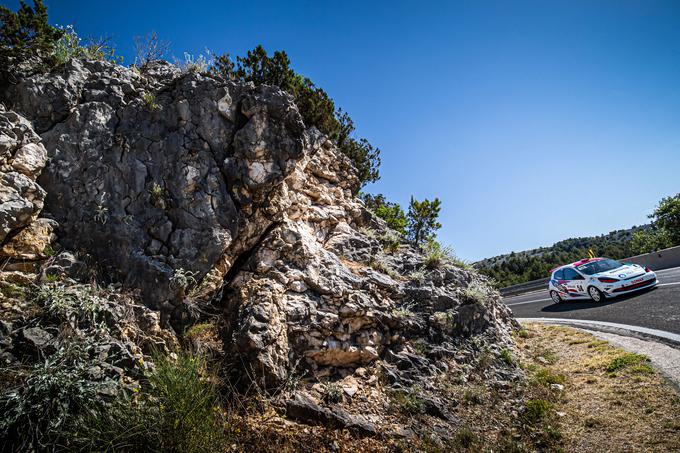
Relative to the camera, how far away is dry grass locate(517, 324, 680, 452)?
13.4 feet

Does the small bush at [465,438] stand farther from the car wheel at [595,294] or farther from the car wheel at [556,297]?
the car wheel at [556,297]

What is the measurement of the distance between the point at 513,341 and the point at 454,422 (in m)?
4.05

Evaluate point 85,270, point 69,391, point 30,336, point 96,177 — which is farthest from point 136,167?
point 69,391

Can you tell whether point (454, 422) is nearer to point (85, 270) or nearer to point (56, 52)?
point (85, 270)

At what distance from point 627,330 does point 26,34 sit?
14882 millimetres

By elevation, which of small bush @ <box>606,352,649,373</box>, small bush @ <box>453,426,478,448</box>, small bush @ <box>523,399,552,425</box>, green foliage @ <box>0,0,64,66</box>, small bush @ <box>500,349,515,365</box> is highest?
green foliage @ <box>0,0,64,66</box>

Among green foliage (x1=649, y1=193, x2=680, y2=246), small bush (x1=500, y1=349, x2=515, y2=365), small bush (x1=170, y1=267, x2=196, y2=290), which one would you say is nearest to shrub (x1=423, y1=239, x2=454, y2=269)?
small bush (x1=500, y1=349, x2=515, y2=365)

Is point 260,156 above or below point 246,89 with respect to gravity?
below

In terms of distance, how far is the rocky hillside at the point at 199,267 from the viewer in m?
4.67

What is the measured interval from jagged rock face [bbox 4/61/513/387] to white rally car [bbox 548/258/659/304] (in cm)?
521

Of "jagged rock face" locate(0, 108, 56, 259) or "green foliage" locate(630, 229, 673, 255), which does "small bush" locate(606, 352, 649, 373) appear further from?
"green foliage" locate(630, 229, 673, 255)

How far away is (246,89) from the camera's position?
7.29m

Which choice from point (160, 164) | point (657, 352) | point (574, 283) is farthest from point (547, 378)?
point (160, 164)

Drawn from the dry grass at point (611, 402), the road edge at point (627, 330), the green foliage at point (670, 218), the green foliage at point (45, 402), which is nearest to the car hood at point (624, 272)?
the road edge at point (627, 330)
